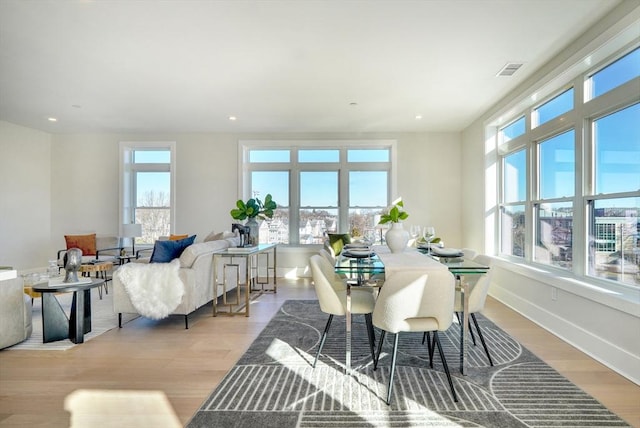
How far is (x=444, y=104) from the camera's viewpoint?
4.54 m

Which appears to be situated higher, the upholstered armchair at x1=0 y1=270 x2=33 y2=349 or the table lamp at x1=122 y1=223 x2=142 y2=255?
the table lamp at x1=122 y1=223 x2=142 y2=255

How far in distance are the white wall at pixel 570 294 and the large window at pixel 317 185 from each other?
192cm

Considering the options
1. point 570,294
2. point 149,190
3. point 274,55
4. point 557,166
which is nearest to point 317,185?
point 274,55

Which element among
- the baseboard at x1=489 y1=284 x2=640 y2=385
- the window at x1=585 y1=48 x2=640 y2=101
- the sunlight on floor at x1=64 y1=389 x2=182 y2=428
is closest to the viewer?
the sunlight on floor at x1=64 y1=389 x2=182 y2=428

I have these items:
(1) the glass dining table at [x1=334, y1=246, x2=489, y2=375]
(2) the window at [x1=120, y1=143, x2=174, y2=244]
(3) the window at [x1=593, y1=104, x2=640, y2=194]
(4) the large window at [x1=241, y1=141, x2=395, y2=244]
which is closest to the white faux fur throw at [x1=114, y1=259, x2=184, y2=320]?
(1) the glass dining table at [x1=334, y1=246, x2=489, y2=375]

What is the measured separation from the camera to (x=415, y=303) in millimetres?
1929

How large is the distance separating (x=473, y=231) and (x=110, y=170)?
7167mm

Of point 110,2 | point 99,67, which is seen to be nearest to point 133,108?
point 99,67

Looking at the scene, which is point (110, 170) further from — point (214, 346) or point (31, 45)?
point (214, 346)

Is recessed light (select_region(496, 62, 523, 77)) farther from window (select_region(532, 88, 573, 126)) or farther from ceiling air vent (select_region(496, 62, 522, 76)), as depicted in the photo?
window (select_region(532, 88, 573, 126))

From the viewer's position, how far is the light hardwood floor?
188 cm

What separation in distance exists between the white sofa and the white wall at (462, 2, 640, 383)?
3.74 meters

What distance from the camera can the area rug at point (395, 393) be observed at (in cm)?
174

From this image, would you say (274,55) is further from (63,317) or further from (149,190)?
(149,190)
